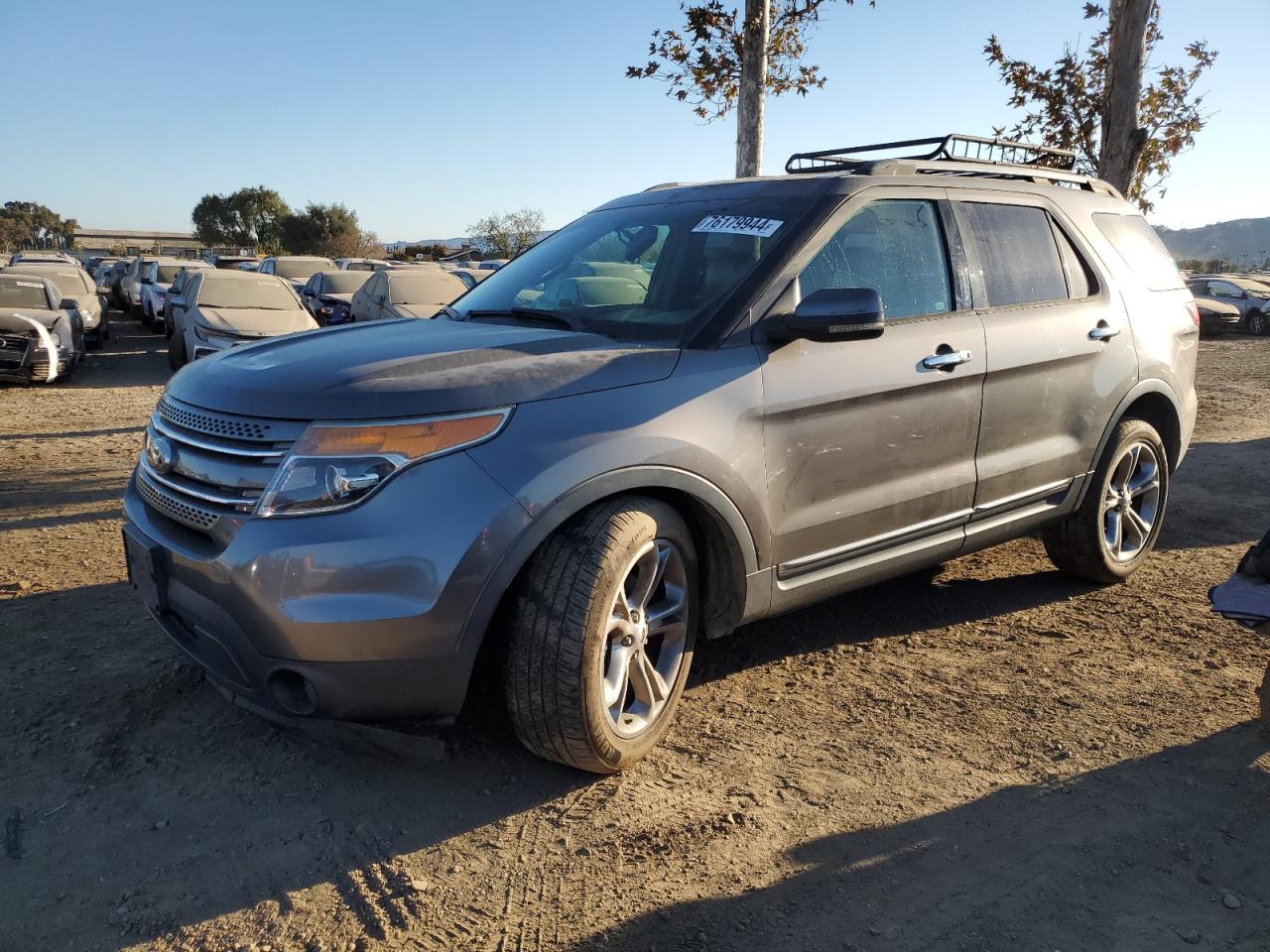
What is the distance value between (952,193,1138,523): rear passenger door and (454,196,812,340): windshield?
1060 mm

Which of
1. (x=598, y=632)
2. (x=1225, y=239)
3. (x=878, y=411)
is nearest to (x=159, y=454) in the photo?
(x=598, y=632)

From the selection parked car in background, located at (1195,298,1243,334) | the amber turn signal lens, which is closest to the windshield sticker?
the amber turn signal lens

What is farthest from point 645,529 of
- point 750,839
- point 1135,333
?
point 1135,333

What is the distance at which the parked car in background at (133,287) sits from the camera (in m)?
23.2

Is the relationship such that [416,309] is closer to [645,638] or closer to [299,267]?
[645,638]

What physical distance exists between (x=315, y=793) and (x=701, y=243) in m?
2.37

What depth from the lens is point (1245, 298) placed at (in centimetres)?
2625

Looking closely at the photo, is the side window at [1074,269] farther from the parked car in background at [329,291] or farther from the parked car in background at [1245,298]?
the parked car in background at [1245,298]

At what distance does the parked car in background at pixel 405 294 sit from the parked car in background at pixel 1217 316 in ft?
68.9

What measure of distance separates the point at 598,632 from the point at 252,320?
34.6 ft

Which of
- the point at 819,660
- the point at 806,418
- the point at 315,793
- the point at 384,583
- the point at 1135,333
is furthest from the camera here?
the point at 1135,333

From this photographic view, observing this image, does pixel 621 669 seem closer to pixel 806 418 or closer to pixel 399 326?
pixel 806 418

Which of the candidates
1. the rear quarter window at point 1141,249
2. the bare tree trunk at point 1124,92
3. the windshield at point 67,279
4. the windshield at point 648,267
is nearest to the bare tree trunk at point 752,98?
the bare tree trunk at point 1124,92

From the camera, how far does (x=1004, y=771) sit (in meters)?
3.19
